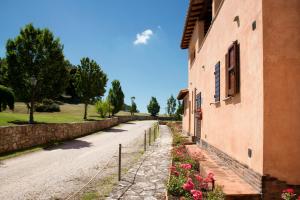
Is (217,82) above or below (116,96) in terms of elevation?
below

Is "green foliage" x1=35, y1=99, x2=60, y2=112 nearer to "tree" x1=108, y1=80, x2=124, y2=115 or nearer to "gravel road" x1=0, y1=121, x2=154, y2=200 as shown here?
"tree" x1=108, y1=80, x2=124, y2=115

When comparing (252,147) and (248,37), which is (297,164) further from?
(248,37)

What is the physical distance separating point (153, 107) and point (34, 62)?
6259 cm

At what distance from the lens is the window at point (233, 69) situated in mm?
6727

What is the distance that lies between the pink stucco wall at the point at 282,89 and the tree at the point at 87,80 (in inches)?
1397

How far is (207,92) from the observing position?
11391 millimetres

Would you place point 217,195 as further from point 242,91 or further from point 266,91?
point 242,91

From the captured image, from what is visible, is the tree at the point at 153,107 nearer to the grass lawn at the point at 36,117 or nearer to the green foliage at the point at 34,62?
the grass lawn at the point at 36,117

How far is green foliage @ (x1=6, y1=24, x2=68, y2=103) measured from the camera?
73.8 ft

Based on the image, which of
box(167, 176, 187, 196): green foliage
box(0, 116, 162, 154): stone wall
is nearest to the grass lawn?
box(0, 116, 162, 154): stone wall

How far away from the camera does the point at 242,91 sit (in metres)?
6.34

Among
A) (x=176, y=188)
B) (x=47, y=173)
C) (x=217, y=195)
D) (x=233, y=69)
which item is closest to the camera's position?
(x=217, y=195)

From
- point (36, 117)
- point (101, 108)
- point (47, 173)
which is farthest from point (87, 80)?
point (47, 173)

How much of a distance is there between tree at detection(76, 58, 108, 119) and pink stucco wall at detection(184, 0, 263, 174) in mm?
30905
